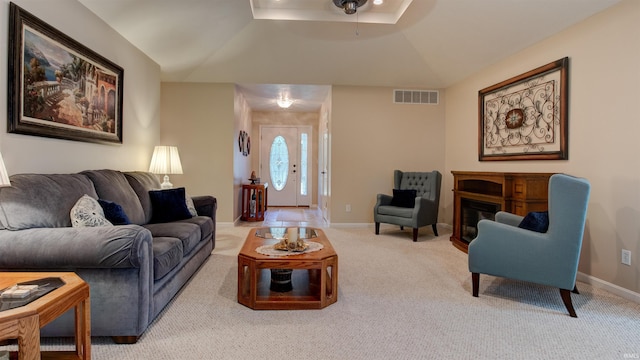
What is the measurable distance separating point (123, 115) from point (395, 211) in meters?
3.60

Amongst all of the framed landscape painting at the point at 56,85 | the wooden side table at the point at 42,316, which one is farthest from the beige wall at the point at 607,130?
the framed landscape painting at the point at 56,85

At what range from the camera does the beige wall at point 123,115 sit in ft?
7.28

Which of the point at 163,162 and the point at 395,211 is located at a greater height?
the point at 163,162

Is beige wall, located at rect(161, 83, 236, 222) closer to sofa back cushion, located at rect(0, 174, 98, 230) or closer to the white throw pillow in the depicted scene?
sofa back cushion, located at rect(0, 174, 98, 230)

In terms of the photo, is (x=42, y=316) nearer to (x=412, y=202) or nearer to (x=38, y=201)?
(x=38, y=201)

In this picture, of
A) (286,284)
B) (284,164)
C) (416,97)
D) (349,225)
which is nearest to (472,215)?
(349,225)

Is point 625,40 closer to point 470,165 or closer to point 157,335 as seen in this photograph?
point 470,165

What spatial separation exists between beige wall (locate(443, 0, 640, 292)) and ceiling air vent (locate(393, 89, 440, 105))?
2.18m

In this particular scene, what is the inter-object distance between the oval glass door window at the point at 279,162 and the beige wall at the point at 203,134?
10.6 ft

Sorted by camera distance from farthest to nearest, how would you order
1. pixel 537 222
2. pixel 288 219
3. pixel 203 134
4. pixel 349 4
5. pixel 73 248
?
pixel 288 219 < pixel 203 134 < pixel 349 4 < pixel 537 222 < pixel 73 248

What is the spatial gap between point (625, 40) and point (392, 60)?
2.63 meters

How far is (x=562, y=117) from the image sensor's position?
3.22 metres

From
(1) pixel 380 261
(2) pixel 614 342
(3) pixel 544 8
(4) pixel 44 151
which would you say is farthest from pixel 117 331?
(3) pixel 544 8

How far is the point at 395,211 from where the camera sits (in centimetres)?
472
